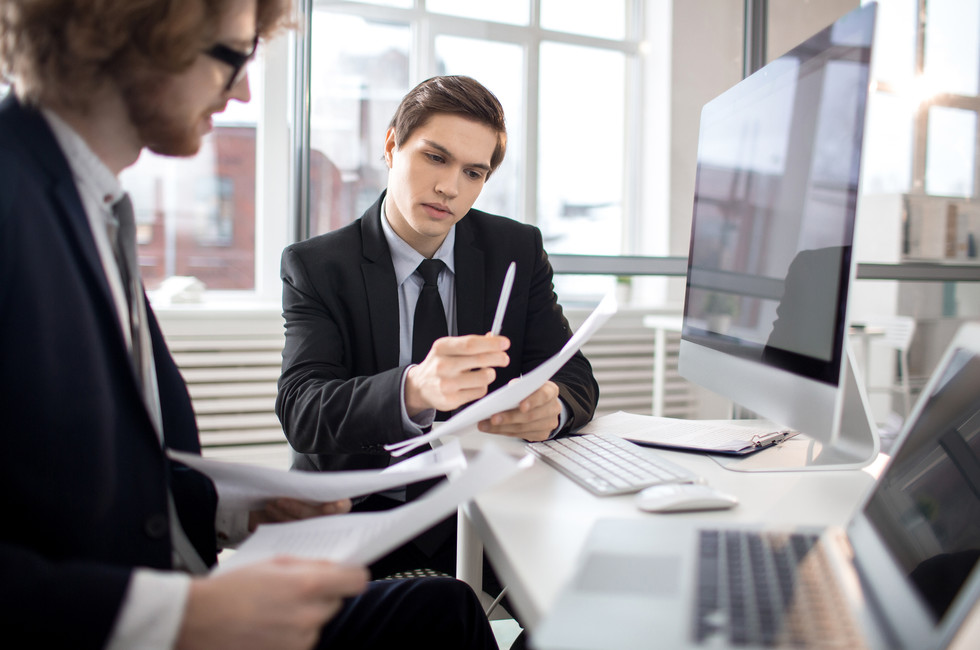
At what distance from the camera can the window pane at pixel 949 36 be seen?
4.21 m

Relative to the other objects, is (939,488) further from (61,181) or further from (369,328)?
(369,328)

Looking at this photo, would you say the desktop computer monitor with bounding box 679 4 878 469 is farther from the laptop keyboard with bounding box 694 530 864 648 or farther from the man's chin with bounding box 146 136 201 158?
the man's chin with bounding box 146 136 201 158

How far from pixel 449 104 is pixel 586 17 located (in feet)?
8.26

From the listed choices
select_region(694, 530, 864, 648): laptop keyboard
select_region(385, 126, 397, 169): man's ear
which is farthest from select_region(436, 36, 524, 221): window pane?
select_region(694, 530, 864, 648): laptop keyboard

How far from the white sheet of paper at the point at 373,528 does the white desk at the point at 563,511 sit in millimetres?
94

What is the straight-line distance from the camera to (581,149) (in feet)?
12.3

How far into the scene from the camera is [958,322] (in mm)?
4254

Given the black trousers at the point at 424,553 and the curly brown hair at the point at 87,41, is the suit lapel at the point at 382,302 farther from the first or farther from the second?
the curly brown hair at the point at 87,41

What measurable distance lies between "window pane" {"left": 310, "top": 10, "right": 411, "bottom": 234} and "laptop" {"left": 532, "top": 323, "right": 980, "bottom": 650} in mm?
2806

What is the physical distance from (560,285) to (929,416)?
9.53ft

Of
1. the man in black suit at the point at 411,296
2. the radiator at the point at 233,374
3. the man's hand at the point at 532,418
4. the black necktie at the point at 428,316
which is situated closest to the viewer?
the man's hand at the point at 532,418

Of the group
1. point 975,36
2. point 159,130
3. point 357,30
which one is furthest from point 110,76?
point 975,36

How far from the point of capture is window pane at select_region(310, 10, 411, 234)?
10.4 ft

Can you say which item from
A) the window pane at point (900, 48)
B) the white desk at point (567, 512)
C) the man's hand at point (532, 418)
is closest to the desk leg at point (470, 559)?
the white desk at point (567, 512)
